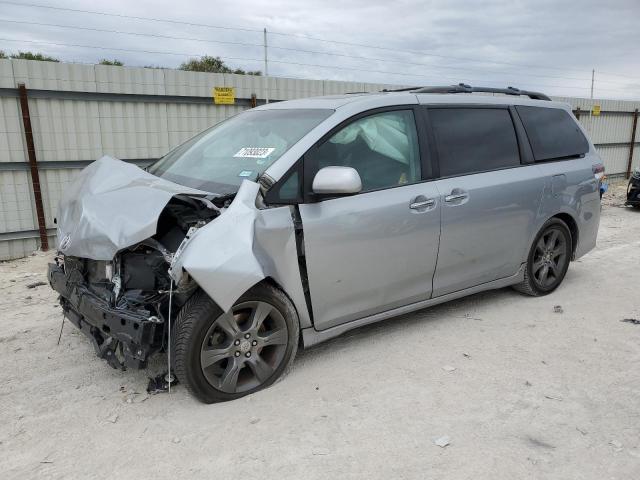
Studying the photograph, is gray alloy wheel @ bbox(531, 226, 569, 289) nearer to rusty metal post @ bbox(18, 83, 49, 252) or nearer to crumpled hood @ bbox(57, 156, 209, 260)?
crumpled hood @ bbox(57, 156, 209, 260)

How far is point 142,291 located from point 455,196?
7.73 feet

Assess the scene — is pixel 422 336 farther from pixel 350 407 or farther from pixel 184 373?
pixel 184 373

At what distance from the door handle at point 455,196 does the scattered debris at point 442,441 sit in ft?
5.89

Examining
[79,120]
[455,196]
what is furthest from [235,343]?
[79,120]

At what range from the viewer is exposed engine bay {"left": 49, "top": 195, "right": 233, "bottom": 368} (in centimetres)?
297

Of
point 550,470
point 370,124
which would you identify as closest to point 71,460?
point 550,470

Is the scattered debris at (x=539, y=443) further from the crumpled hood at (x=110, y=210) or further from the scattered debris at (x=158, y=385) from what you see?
the crumpled hood at (x=110, y=210)

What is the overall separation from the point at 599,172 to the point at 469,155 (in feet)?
6.16

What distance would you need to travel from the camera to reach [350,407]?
3152 mm

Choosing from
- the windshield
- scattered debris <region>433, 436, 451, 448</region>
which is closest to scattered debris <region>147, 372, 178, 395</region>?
the windshield

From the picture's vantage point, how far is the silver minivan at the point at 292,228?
303cm

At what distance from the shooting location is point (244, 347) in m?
3.22

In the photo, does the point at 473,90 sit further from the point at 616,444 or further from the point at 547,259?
the point at 616,444

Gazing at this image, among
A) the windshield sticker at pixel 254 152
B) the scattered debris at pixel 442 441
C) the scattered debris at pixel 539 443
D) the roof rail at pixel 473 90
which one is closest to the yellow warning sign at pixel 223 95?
the roof rail at pixel 473 90
